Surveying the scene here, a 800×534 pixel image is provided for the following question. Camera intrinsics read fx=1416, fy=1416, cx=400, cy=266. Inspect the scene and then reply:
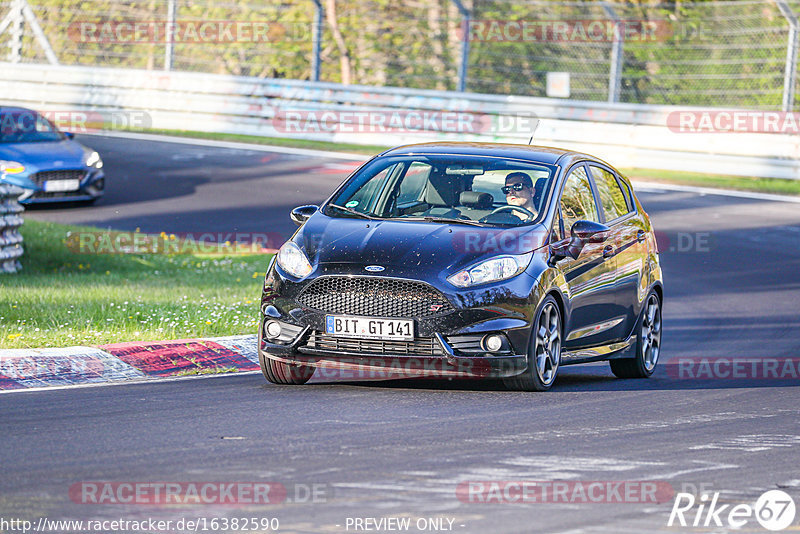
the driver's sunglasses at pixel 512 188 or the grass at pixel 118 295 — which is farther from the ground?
the driver's sunglasses at pixel 512 188

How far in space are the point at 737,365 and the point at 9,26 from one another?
24.5 meters

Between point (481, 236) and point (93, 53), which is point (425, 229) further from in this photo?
point (93, 53)

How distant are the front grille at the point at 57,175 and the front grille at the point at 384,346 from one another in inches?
471

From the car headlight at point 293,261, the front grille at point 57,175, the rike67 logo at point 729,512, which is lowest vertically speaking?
the front grille at point 57,175

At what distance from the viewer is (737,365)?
1114 centimetres

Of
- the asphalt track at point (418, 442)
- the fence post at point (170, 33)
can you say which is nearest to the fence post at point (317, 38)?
the fence post at point (170, 33)

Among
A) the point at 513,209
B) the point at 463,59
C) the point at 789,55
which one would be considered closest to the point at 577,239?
the point at 513,209

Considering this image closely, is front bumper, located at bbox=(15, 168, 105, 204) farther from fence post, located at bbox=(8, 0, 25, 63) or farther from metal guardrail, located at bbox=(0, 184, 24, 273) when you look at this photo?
fence post, located at bbox=(8, 0, 25, 63)

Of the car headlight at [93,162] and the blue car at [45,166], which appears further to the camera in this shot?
the car headlight at [93,162]

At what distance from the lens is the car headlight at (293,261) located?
29.2 ft

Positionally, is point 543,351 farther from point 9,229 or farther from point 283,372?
point 9,229

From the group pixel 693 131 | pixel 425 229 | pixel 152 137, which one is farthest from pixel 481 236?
pixel 152 137

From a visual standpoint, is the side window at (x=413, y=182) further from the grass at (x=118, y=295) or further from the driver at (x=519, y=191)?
the grass at (x=118, y=295)

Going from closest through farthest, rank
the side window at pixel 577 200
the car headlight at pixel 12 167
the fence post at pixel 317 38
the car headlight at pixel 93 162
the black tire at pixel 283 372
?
the black tire at pixel 283 372
the side window at pixel 577 200
the car headlight at pixel 12 167
the car headlight at pixel 93 162
the fence post at pixel 317 38
